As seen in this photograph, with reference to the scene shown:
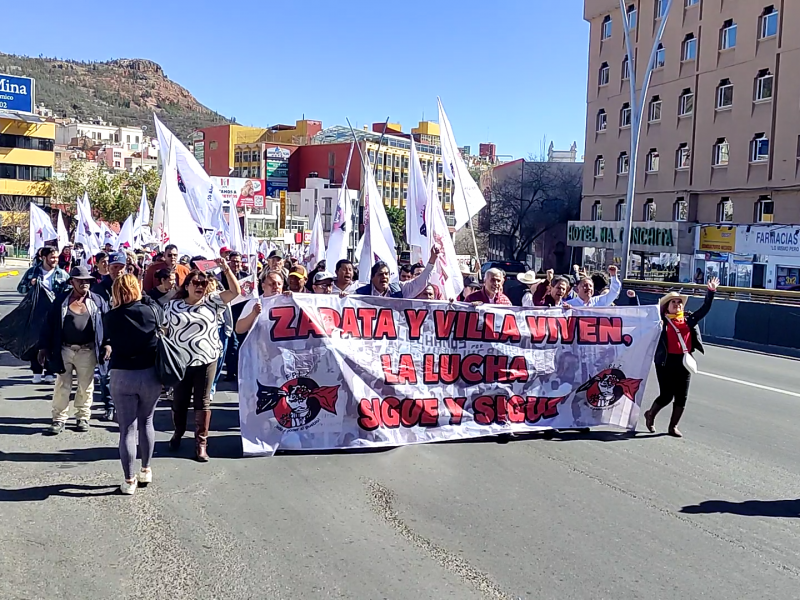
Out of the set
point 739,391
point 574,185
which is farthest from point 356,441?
point 574,185

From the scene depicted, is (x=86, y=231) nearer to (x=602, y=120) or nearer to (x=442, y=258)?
(x=442, y=258)

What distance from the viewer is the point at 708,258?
36406mm

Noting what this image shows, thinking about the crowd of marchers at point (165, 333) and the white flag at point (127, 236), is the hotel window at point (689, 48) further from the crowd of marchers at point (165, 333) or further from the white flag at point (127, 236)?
the crowd of marchers at point (165, 333)

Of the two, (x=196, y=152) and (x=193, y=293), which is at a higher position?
(x=196, y=152)

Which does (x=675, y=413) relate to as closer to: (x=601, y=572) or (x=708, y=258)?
(x=601, y=572)

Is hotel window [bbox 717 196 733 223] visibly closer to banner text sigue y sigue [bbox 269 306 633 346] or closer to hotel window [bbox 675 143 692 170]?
hotel window [bbox 675 143 692 170]

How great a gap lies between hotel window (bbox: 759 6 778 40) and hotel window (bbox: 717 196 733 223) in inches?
277

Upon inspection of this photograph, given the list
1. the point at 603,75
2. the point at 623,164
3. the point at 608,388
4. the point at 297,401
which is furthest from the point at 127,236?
the point at 603,75

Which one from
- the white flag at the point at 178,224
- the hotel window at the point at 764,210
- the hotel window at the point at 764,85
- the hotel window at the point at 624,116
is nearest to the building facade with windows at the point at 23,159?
the hotel window at the point at 624,116

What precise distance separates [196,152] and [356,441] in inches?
5118

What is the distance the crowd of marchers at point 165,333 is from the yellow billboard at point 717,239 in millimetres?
26635

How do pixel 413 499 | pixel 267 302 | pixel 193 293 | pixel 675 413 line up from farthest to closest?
pixel 675 413
pixel 267 302
pixel 193 293
pixel 413 499

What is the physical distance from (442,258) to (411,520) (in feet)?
→ 19.0

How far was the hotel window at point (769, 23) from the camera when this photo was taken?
34.5 m
